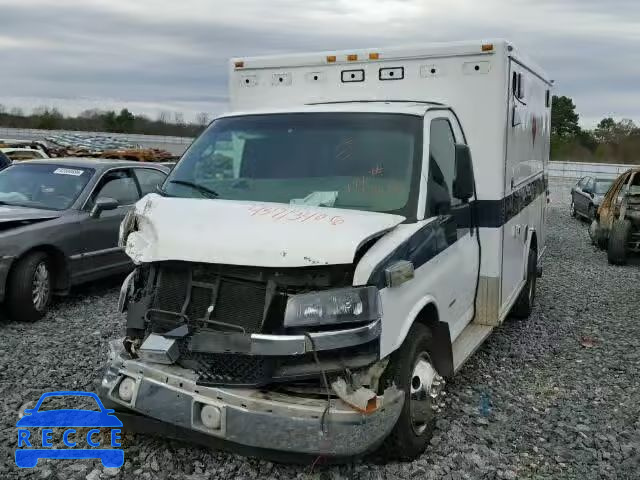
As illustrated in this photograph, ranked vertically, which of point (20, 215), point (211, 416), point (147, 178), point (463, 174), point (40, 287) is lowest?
point (40, 287)

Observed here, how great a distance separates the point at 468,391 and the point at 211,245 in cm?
279

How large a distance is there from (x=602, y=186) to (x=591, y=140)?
122ft

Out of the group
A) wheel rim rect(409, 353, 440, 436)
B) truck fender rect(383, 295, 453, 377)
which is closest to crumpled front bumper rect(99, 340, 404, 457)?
wheel rim rect(409, 353, 440, 436)

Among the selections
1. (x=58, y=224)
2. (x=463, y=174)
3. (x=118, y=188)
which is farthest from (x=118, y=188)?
(x=463, y=174)

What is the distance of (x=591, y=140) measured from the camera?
52969 millimetres

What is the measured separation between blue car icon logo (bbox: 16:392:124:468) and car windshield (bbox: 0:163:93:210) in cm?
399

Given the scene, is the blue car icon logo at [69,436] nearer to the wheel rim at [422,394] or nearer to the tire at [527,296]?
the wheel rim at [422,394]

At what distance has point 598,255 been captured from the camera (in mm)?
13367

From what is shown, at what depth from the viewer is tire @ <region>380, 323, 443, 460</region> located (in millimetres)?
3814

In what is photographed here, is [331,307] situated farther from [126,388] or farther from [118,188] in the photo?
[118,188]

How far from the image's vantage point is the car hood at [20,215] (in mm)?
7082

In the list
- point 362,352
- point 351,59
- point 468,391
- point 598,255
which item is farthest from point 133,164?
point 598,255

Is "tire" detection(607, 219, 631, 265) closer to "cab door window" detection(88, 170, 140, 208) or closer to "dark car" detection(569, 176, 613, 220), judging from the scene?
"dark car" detection(569, 176, 613, 220)

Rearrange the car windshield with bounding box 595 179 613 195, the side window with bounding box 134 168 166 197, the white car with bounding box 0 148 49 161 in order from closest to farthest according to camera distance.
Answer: the side window with bounding box 134 168 166 197 < the car windshield with bounding box 595 179 613 195 < the white car with bounding box 0 148 49 161
